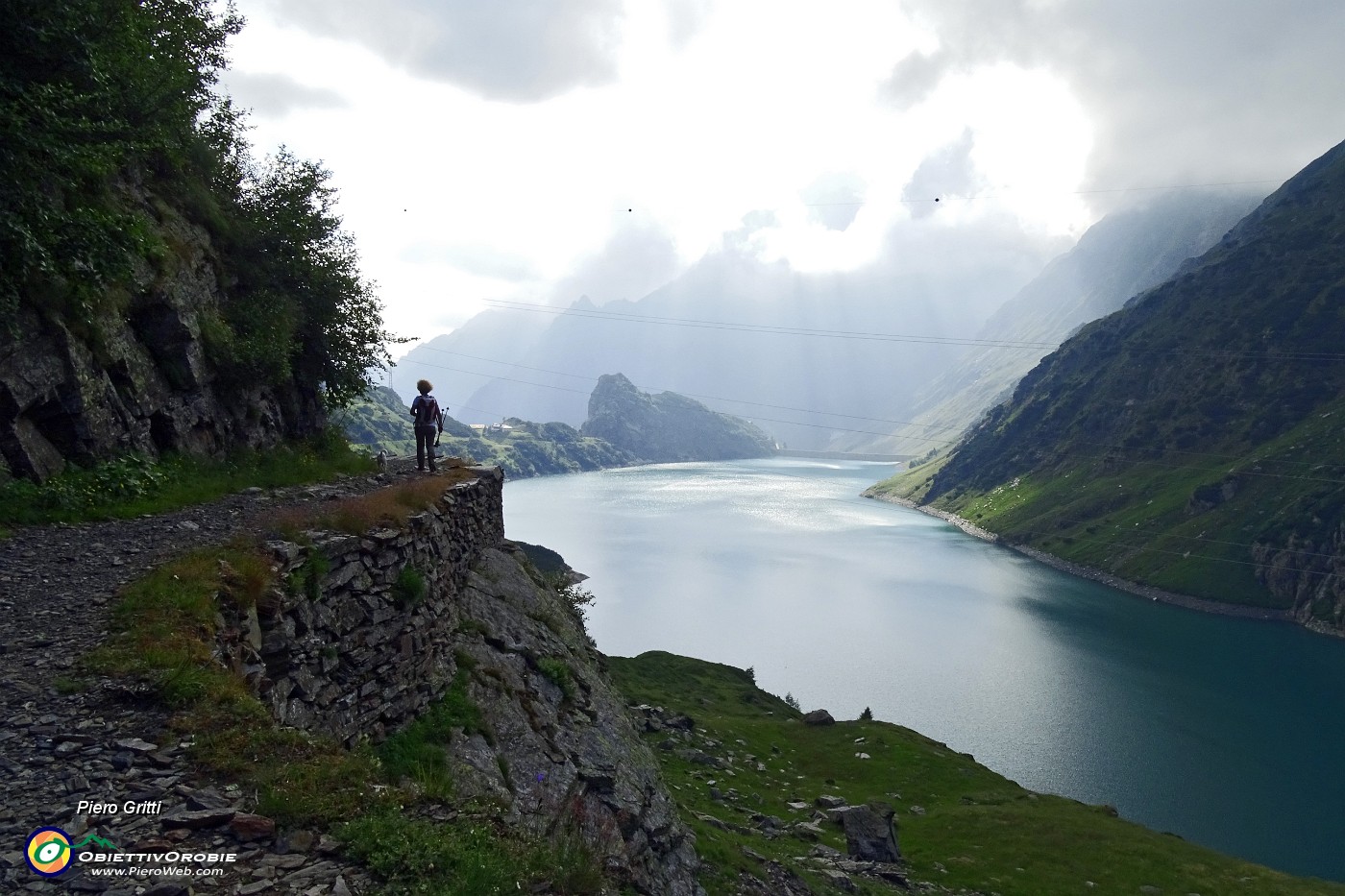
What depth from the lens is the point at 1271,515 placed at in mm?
172750

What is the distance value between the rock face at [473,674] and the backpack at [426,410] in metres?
2.81

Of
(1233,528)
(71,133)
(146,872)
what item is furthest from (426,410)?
(1233,528)

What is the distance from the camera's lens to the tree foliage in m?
15.0

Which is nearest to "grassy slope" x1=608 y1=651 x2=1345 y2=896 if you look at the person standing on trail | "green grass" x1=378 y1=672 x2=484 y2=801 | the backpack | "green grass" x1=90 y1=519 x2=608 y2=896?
"green grass" x1=378 y1=672 x2=484 y2=801

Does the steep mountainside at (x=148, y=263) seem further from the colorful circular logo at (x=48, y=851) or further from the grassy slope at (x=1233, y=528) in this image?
A: the grassy slope at (x=1233, y=528)

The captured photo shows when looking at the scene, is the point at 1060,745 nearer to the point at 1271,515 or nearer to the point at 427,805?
the point at 427,805

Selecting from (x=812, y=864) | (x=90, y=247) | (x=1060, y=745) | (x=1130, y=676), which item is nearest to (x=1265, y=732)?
(x=1130, y=676)

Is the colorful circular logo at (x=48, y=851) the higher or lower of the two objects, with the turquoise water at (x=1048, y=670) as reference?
higher

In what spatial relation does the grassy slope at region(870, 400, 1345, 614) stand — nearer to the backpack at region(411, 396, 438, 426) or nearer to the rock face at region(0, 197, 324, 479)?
the backpack at region(411, 396, 438, 426)

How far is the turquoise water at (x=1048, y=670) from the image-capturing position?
70.6 meters

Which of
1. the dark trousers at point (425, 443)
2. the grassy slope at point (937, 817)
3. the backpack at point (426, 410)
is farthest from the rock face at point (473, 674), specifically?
the grassy slope at point (937, 817)

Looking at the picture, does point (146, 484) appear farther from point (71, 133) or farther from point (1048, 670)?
point (1048, 670)

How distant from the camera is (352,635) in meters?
12.9

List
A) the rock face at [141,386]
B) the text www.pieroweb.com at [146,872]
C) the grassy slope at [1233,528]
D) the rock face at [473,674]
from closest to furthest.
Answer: the text www.pieroweb.com at [146,872]
the rock face at [473,674]
the rock face at [141,386]
the grassy slope at [1233,528]
